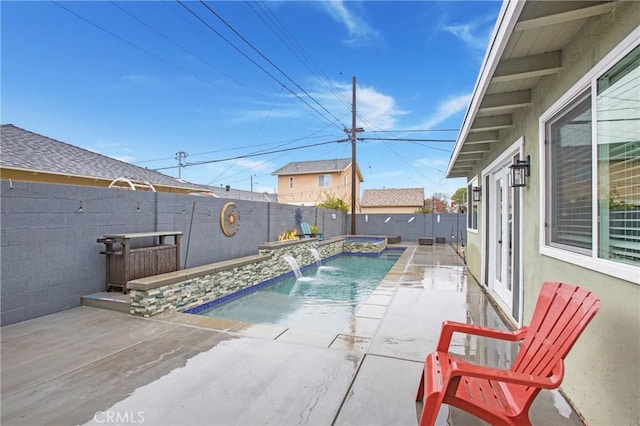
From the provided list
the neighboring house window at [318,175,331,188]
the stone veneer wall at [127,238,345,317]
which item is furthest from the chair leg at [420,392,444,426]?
the neighboring house window at [318,175,331,188]

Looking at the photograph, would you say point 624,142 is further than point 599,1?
No

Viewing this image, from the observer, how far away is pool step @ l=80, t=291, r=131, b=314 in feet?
14.2

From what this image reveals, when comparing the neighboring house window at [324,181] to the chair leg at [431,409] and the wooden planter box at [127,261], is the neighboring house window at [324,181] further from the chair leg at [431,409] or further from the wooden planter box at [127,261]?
the chair leg at [431,409]

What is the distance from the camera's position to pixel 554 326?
1.85m

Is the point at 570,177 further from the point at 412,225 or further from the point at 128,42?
the point at 412,225

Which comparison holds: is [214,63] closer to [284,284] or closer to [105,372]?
[284,284]

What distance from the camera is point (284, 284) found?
25.7 feet

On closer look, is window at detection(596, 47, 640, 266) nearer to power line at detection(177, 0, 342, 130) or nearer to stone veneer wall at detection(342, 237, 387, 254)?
power line at detection(177, 0, 342, 130)

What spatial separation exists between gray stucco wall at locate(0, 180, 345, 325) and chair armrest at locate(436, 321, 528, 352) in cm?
484

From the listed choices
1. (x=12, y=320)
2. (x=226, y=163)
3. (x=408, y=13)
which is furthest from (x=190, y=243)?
(x=226, y=163)

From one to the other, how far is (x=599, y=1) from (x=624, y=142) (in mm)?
920

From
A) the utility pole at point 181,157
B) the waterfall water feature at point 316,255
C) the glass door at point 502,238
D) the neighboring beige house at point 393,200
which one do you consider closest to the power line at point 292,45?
the waterfall water feature at point 316,255

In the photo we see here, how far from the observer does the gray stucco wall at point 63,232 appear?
12.4 feet

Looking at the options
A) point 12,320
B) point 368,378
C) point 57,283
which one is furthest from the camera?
point 57,283
